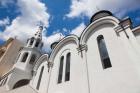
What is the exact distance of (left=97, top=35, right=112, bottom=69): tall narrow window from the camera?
9.38m

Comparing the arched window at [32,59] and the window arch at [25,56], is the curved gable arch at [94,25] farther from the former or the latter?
the window arch at [25,56]

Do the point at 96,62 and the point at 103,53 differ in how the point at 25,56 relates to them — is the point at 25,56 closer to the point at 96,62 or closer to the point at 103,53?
the point at 96,62

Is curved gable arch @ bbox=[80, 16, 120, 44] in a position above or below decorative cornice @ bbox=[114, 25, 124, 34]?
above

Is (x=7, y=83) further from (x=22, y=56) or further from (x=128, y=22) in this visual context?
(x=128, y=22)

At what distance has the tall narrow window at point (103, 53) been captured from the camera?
938 centimetres

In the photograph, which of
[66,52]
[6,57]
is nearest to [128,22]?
[66,52]

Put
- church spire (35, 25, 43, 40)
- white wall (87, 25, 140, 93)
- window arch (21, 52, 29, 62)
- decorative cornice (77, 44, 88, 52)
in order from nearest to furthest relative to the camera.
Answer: white wall (87, 25, 140, 93) → decorative cornice (77, 44, 88, 52) → window arch (21, 52, 29, 62) → church spire (35, 25, 43, 40)

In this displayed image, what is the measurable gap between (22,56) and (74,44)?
9.14m

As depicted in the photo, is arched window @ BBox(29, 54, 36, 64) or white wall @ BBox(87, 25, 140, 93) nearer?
white wall @ BBox(87, 25, 140, 93)

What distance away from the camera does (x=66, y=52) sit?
13023 mm

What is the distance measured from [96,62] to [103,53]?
0.91 m

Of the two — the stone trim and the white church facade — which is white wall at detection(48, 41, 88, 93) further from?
the stone trim

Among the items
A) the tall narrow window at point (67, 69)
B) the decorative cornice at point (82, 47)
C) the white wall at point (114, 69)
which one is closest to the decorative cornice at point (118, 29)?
the white wall at point (114, 69)

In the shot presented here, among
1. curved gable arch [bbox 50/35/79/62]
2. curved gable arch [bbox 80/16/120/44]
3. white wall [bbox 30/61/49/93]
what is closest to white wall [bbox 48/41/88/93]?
curved gable arch [bbox 50/35/79/62]
